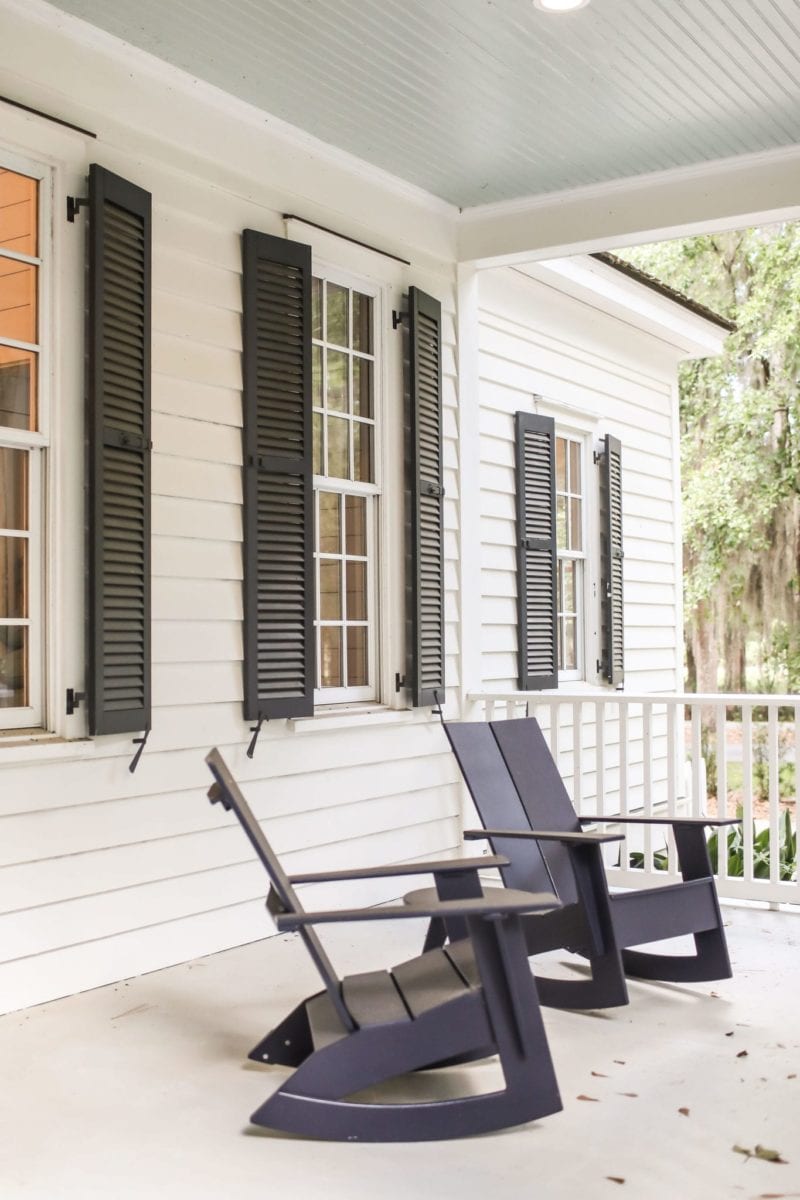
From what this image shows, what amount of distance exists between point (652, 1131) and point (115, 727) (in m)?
2.26

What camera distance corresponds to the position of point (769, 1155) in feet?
9.39

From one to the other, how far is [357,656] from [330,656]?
22 cm

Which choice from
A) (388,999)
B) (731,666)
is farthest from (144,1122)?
(731,666)

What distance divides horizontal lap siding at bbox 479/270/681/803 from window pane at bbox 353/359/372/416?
1.22 meters

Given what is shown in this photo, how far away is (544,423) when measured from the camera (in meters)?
7.47

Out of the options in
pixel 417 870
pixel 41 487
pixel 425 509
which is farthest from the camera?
pixel 425 509

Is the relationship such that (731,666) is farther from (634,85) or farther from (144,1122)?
(144,1122)

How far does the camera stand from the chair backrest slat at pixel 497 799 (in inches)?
174

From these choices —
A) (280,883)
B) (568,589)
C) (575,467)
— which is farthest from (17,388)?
(575,467)

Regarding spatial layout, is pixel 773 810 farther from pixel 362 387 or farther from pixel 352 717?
pixel 362 387

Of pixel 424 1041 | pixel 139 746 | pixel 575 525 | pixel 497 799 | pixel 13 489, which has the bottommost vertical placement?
pixel 424 1041

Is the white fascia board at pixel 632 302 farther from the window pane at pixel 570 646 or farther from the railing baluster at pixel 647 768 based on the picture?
the railing baluster at pixel 647 768

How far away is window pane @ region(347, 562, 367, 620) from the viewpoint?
579 cm

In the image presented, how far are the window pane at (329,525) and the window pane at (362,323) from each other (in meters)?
0.77
